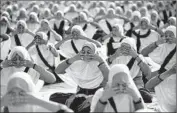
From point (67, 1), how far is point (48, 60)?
43.3 ft

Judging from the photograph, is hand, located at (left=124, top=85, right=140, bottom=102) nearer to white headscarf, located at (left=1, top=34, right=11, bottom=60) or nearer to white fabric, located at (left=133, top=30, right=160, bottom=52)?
white headscarf, located at (left=1, top=34, right=11, bottom=60)

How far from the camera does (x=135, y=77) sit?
19.9 feet

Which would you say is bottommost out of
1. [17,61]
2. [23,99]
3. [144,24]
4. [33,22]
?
[23,99]

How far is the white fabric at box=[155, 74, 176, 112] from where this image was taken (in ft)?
16.0

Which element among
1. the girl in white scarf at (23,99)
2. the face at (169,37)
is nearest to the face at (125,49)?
the face at (169,37)

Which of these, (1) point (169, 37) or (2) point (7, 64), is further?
(1) point (169, 37)

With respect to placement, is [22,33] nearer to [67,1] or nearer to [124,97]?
[124,97]

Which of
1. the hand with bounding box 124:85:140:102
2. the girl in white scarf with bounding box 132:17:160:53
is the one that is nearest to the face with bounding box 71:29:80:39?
the girl in white scarf with bounding box 132:17:160:53

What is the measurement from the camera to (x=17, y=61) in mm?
5414

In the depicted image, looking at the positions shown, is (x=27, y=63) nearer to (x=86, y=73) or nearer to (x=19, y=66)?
(x=19, y=66)

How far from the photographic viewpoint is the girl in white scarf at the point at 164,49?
6.54 metres

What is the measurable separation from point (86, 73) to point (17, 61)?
1078 mm

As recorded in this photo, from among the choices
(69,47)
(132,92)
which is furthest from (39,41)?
(132,92)

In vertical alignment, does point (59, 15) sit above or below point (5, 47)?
above
